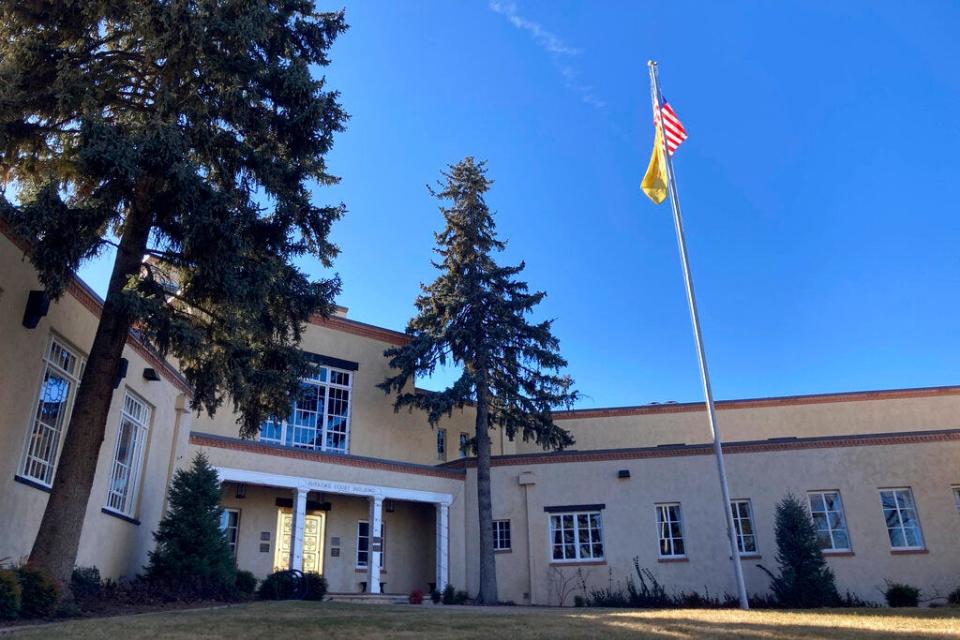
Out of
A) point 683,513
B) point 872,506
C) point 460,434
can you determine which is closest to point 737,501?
point 683,513

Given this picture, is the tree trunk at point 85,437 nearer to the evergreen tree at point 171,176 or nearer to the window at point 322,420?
the evergreen tree at point 171,176

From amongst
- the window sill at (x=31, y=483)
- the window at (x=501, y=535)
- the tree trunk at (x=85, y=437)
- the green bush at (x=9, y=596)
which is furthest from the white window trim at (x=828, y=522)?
the green bush at (x=9, y=596)

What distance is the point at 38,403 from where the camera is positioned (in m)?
11.7

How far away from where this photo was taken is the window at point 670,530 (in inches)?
832

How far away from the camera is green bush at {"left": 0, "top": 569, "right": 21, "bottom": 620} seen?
Answer: 27.9 feet

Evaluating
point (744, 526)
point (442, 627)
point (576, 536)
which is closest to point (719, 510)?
point (744, 526)

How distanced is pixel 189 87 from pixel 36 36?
2.27 meters

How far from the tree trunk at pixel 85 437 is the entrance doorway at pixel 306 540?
35.9 ft

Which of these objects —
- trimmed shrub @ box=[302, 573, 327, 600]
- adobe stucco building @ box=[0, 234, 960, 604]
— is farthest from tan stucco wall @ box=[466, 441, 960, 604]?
trimmed shrub @ box=[302, 573, 327, 600]

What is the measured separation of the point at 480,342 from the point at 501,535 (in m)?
5.96

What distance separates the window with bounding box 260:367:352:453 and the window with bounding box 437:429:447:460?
13.4 ft

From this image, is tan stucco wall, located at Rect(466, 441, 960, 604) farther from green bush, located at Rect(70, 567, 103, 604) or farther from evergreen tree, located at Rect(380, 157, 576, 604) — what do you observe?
green bush, located at Rect(70, 567, 103, 604)

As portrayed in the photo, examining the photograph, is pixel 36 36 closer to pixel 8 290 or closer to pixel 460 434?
pixel 8 290

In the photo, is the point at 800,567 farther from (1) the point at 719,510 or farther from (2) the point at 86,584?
(2) the point at 86,584
